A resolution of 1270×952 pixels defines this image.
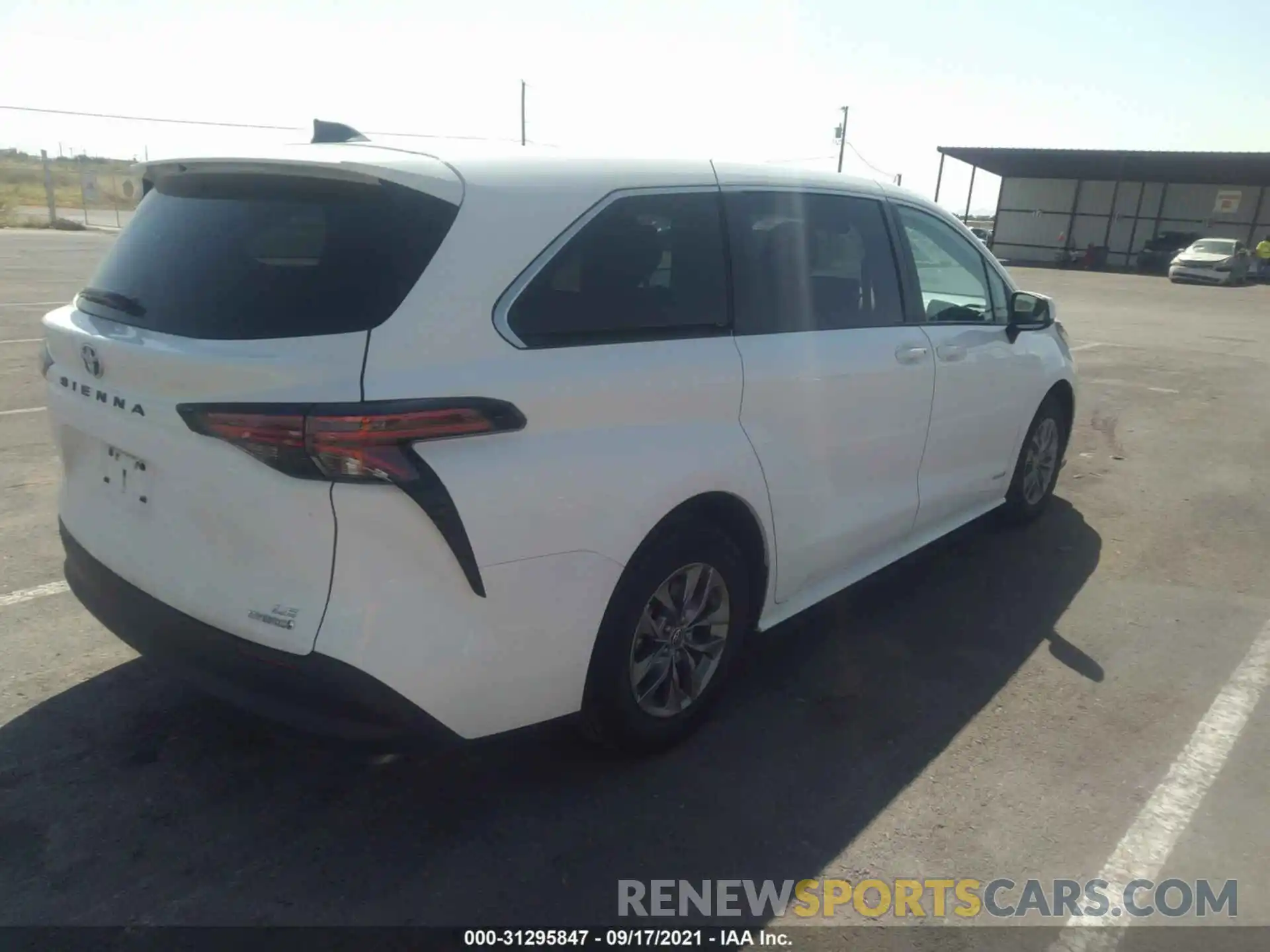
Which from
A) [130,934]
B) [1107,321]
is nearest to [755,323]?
[130,934]

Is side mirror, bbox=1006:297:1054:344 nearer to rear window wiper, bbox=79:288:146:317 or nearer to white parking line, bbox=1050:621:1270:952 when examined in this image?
white parking line, bbox=1050:621:1270:952

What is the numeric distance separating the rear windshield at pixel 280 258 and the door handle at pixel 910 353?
6.86 feet

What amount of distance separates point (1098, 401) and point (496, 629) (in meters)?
8.78

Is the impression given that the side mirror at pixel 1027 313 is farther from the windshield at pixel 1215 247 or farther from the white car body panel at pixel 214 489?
the windshield at pixel 1215 247

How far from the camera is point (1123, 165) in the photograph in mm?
40875

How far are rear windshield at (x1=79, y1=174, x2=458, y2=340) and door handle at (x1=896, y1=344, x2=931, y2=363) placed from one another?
2.09m

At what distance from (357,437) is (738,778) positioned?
5.59 feet

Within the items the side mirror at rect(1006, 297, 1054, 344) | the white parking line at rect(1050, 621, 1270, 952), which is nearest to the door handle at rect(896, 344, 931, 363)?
the side mirror at rect(1006, 297, 1054, 344)

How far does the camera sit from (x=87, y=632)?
3.72 m

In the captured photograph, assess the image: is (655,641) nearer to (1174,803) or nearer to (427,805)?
(427,805)

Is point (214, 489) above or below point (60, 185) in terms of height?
above

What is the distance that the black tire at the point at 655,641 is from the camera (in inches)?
108

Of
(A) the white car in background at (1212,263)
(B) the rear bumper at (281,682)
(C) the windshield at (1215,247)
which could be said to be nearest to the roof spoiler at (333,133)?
(B) the rear bumper at (281,682)

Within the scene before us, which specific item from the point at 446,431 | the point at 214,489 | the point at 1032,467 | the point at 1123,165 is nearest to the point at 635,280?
the point at 446,431
